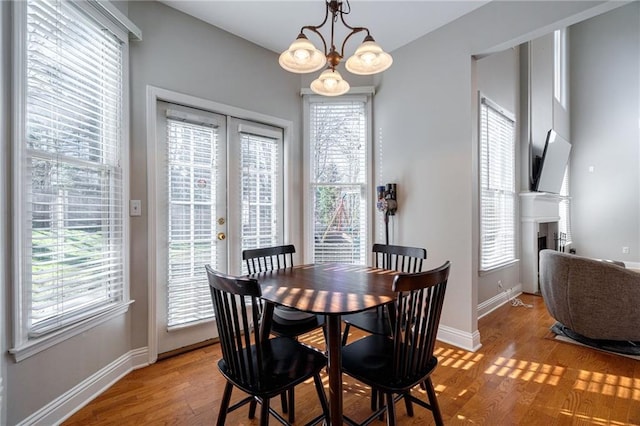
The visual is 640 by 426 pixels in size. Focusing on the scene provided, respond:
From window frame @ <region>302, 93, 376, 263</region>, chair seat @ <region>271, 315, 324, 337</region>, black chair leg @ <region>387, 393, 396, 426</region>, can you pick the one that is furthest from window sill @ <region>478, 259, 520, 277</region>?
black chair leg @ <region>387, 393, 396, 426</region>

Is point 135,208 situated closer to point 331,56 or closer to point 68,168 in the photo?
point 68,168

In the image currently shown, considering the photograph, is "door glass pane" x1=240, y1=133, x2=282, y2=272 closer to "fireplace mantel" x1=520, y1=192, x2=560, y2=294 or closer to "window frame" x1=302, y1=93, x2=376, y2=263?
"window frame" x1=302, y1=93, x2=376, y2=263

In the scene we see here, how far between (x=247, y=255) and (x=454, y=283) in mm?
1879

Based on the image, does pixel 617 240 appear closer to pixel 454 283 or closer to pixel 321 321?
pixel 454 283

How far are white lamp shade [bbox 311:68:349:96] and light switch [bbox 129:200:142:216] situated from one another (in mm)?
1583

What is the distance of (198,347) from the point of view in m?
2.57

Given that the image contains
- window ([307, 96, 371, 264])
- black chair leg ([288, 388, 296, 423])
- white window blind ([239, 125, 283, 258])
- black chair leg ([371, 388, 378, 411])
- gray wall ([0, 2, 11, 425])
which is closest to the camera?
gray wall ([0, 2, 11, 425])

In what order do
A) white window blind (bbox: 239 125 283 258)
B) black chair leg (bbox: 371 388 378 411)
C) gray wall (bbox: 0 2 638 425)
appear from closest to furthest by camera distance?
1. black chair leg (bbox: 371 388 378 411)
2. gray wall (bbox: 0 2 638 425)
3. white window blind (bbox: 239 125 283 258)

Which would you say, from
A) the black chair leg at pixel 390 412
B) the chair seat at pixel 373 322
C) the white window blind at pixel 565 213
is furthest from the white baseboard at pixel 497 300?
the black chair leg at pixel 390 412

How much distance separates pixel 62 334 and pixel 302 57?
210cm

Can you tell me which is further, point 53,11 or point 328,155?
point 328,155

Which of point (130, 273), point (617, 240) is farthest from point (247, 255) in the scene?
point (617, 240)

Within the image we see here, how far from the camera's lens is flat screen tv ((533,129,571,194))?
401 centimetres

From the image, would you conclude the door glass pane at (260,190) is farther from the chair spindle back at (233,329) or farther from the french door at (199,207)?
the chair spindle back at (233,329)
